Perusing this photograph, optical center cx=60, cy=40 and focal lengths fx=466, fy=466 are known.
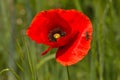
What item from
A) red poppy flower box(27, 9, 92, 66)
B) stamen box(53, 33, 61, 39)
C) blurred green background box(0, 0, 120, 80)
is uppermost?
red poppy flower box(27, 9, 92, 66)

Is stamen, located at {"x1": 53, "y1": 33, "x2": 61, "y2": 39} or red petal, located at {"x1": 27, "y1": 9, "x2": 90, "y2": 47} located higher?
red petal, located at {"x1": 27, "y1": 9, "x2": 90, "y2": 47}

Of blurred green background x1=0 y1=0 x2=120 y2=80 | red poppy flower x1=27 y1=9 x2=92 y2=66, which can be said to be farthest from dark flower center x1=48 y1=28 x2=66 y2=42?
blurred green background x1=0 y1=0 x2=120 y2=80

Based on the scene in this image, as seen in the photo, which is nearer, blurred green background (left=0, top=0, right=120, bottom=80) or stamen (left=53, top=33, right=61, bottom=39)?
stamen (left=53, top=33, right=61, bottom=39)

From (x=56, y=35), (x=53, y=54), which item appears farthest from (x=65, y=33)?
(x=53, y=54)

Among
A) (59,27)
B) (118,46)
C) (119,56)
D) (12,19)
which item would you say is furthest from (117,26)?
(59,27)

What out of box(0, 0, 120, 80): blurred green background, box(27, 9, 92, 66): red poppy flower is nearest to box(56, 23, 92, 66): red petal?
box(27, 9, 92, 66): red poppy flower

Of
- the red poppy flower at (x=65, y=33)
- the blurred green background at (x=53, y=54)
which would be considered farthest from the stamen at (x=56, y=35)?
the blurred green background at (x=53, y=54)

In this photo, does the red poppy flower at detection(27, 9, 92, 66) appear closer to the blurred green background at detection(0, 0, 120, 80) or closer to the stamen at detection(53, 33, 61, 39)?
the stamen at detection(53, 33, 61, 39)

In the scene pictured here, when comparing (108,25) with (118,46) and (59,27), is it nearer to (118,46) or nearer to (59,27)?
(118,46)
